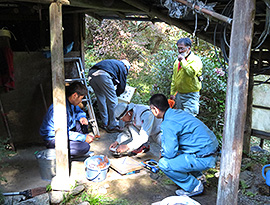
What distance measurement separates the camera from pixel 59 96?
3.63 metres

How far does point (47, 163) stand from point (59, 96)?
116cm

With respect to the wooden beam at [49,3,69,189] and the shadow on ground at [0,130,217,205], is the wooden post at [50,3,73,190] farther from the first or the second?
the shadow on ground at [0,130,217,205]

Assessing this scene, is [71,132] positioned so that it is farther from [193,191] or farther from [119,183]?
[193,191]

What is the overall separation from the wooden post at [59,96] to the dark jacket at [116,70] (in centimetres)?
275

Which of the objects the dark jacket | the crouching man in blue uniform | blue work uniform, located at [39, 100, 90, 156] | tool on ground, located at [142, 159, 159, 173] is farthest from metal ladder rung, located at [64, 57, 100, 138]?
the crouching man in blue uniform

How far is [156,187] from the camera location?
12.8ft

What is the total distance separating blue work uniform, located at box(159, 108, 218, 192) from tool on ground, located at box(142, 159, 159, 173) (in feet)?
2.22

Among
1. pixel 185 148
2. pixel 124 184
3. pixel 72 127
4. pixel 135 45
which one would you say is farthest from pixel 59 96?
pixel 135 45

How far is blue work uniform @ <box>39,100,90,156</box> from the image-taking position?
425 cm

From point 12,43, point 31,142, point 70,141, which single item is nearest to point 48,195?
point 70,141

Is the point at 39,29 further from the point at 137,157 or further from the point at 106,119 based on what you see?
the point at 137,157

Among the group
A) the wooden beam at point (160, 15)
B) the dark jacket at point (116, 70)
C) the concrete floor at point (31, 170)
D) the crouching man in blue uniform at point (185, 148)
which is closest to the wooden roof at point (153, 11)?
the wooden beam at point (160, 15)

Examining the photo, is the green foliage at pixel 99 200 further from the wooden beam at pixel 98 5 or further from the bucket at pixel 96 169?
the wooden beam at pixel 98 5

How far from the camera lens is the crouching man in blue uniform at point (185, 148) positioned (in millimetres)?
3533
